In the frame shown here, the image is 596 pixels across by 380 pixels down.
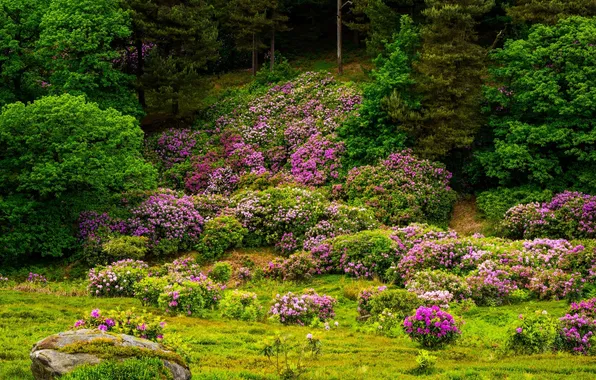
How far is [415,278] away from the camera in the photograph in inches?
872

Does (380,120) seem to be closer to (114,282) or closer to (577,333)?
(114,282)

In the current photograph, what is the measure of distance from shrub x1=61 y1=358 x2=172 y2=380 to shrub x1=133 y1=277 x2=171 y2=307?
32.2ft

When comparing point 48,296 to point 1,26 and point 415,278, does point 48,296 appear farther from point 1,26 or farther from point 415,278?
point 1,26

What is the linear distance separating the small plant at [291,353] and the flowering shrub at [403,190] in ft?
53.5

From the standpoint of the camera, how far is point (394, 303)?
18.4 metres

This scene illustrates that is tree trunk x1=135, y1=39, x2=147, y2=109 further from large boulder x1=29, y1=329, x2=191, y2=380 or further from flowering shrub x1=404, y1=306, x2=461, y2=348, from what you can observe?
large boulder x1=29, y1=329, x2=191, y2=380

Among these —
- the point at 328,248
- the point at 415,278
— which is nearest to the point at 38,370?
the point at 415,278

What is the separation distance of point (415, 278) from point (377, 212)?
346 inches

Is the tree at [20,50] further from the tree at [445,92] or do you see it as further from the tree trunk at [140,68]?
the tree at [445,92]

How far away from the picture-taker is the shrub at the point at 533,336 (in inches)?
568

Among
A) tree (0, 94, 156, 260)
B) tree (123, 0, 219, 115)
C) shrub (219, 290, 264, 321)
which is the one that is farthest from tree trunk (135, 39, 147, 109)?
shrub (219, 290, 264, 321)

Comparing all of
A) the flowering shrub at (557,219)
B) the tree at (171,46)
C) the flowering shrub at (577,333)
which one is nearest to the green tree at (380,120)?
the flowering shrub at (557,219)

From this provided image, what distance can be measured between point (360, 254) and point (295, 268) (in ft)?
8.16

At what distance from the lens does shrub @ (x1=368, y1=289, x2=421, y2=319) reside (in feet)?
59.8
